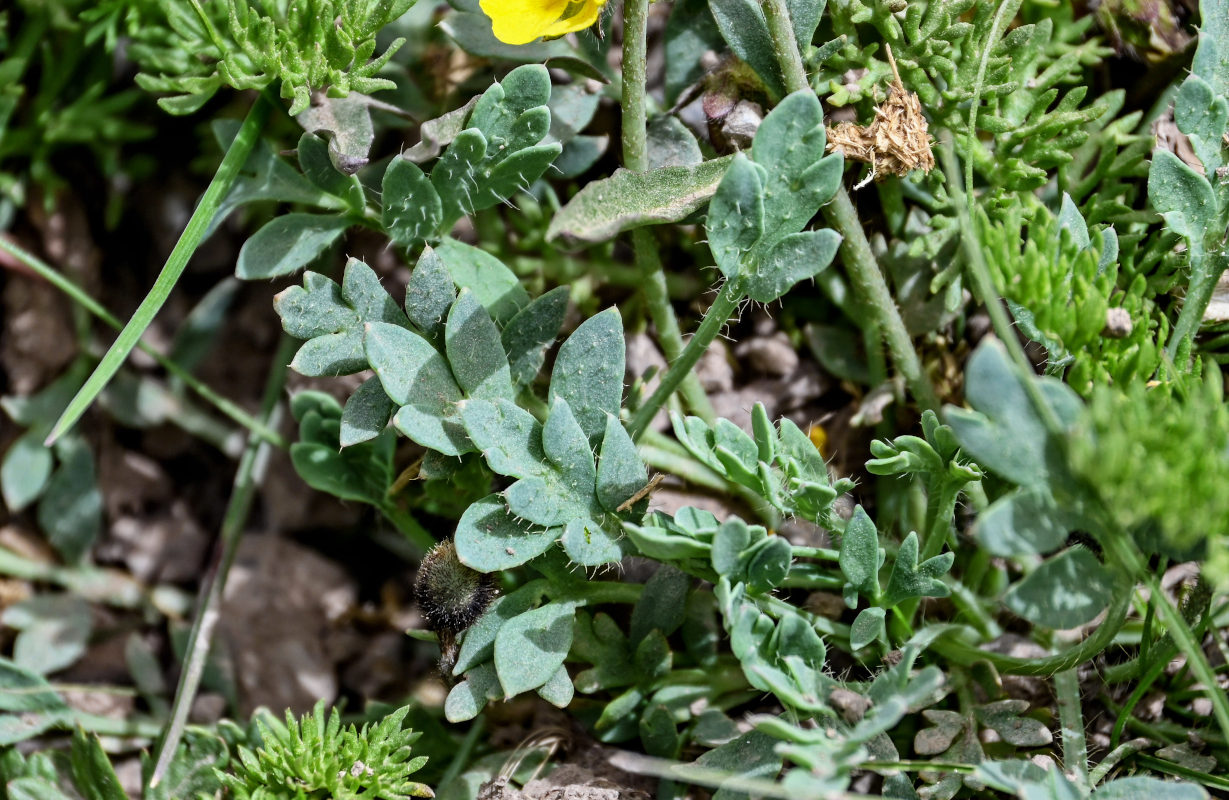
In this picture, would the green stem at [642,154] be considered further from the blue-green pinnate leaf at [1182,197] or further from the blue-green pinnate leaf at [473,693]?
the blue-green pinnate leaf at [1182,197]

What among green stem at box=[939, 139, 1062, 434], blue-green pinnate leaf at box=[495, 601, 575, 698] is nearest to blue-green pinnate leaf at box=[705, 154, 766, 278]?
green stem at box=[939, 139, 1062, 434]

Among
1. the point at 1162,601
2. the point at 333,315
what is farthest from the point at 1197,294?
the point at 333,315

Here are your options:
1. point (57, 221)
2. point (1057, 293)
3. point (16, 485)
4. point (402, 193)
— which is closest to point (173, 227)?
point (57, 221)

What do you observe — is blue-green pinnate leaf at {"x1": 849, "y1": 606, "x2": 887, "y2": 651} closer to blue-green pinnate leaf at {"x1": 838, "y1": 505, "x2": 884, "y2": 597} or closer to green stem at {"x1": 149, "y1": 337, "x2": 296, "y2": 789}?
blue-green pinnate leaf at {"x1": 838, "y1": 505, "x2": 884, "y2": 597}

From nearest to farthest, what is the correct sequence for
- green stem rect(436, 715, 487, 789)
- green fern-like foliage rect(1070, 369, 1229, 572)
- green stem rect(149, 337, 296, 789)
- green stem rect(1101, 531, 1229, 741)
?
green fern-like foliage rect(1070, 369, 1229, 572) < green stem rect(1101, 531, 1229, 741) < green stem rect(436, 715, 487, 789) < green stem rect(149, 337, 296, 789)

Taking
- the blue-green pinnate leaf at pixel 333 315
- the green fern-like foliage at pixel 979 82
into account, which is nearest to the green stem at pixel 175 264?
the blue-green pinnate leaf at pixel 333 315

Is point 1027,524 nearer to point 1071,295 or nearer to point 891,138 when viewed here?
point 1071,295
